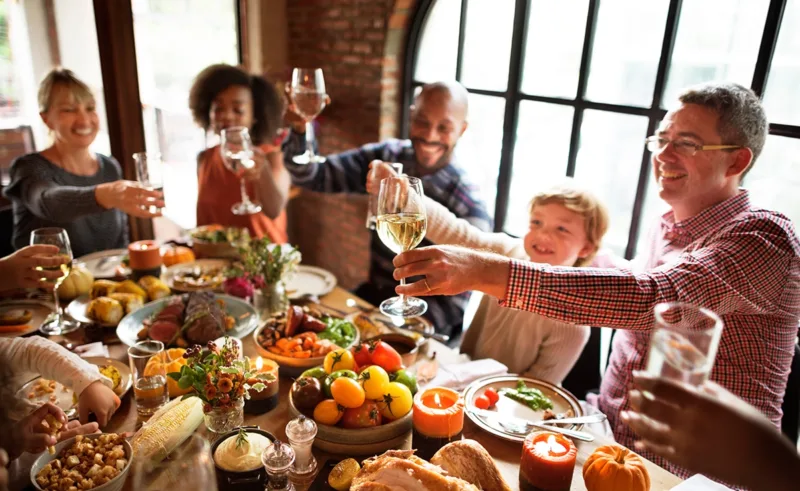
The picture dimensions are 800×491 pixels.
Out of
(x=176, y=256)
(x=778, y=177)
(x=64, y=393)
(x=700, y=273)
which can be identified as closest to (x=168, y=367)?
(x=64, y=393)

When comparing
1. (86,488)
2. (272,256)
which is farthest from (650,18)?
(86,488)

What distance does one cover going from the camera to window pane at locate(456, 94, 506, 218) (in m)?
3.15

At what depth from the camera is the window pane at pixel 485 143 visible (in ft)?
10.3

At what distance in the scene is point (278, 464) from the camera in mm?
1058

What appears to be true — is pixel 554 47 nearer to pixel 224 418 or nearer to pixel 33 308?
pixel 224 418

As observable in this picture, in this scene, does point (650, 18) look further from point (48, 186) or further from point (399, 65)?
point (48, 186)

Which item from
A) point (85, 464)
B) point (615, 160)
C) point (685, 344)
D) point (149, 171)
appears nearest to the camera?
point (685, 344)

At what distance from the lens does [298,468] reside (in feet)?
3.82

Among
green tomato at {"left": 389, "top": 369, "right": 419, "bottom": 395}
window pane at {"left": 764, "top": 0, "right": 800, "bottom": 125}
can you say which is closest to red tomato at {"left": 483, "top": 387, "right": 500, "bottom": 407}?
green tomato at {"left": 389, "top": 369, "right": 419, "bottom": 395}

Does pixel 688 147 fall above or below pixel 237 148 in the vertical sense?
above

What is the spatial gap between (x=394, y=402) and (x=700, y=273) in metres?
0.84

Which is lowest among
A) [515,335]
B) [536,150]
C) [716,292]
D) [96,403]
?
[515,335]

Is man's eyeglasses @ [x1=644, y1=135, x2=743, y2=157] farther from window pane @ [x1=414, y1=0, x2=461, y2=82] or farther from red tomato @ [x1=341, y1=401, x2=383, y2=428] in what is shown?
window pane @ [x1=414, y1=0, x2=461, y2=82]

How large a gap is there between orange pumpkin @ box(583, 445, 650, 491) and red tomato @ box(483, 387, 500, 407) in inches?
13.3
